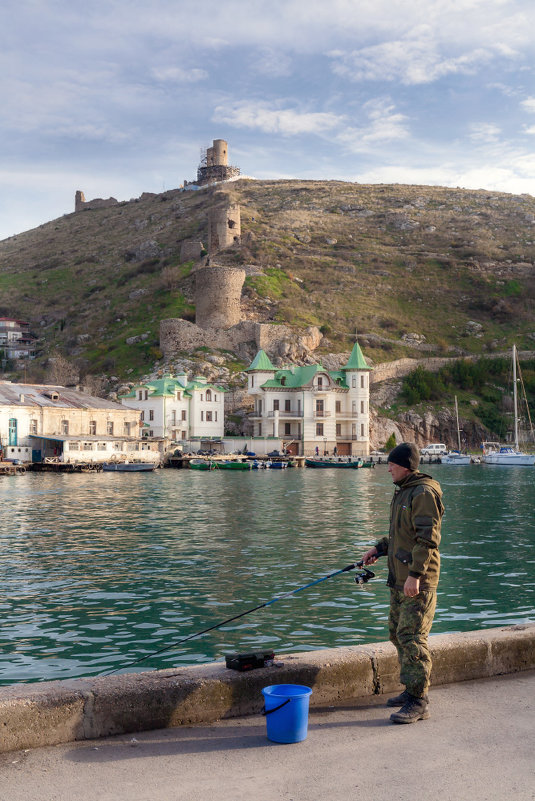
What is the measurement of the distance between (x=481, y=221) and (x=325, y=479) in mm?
119125

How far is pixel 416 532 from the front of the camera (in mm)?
7223

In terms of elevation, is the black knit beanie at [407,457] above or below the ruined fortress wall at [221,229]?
below

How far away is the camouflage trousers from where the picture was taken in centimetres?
704

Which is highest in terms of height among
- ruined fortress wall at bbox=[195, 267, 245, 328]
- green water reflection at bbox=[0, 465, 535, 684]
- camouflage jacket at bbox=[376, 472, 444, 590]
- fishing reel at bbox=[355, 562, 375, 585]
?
ruined fortress wall at bbox=[195, 267, 245, 328]

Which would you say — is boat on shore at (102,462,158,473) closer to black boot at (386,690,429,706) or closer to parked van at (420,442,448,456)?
parked van at (420,442,448,456)

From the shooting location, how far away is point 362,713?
7.15 metres

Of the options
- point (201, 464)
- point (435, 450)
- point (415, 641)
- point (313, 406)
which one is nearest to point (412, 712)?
point (415, 641)

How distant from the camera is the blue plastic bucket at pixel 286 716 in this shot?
6.36m

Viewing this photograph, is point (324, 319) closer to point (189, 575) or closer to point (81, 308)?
point (81, 308)

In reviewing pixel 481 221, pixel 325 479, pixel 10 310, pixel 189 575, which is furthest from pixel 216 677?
pixel 481 221

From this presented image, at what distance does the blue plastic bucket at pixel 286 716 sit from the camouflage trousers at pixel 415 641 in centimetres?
115

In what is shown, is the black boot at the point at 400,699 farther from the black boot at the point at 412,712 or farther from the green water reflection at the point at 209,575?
the green water reflection at the point at 209,575

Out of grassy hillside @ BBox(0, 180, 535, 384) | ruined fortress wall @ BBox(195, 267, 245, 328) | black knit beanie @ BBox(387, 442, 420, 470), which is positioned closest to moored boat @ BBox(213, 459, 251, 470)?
grassy hillside @ BBox(0, 180, 535, 384)

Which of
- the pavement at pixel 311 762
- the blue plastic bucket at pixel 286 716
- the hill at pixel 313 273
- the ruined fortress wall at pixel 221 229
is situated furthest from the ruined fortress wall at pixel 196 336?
the blue plastic bucket at pixel 286 716
